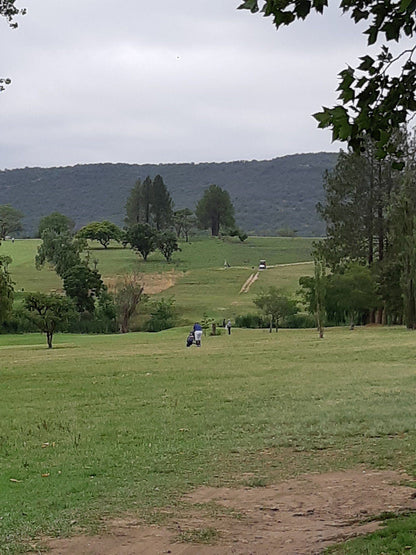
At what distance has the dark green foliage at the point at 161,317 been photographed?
6588 cm

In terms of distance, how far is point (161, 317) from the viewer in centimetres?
6675

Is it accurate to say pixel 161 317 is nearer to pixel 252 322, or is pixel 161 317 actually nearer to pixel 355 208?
pixel 252 322

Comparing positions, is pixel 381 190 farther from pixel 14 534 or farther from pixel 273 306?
pixel 14 534

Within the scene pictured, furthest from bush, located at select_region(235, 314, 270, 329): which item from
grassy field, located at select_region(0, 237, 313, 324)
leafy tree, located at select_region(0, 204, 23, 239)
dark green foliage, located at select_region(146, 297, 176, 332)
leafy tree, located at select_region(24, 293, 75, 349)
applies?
leafy tree, located at select_region(0, 204, 23, 239)

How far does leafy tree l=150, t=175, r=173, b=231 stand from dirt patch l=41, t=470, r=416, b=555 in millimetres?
113143

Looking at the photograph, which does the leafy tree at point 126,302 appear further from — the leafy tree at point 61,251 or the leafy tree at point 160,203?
the leafy tree at point 160,203

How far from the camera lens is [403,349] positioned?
2970cm

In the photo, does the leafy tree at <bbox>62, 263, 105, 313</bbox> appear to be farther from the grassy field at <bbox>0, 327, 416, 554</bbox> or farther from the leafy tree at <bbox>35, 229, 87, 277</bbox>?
the grassy field at <bbox>0, 327, 416, 554</bbox>

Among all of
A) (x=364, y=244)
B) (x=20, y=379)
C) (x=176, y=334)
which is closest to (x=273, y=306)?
(x=176, y=334)

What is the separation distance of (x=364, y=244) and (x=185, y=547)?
183 feet

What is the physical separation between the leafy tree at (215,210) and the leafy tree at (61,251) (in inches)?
1668

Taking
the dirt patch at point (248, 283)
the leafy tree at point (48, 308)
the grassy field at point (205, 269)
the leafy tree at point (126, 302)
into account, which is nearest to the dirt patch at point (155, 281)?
the grassy field at point (205, 269)

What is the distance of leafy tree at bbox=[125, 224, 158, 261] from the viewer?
9644 cm

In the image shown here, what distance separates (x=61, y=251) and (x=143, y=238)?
51.3 ft
